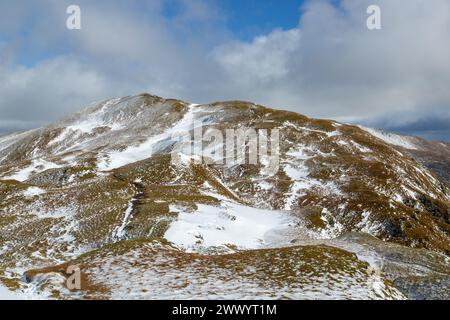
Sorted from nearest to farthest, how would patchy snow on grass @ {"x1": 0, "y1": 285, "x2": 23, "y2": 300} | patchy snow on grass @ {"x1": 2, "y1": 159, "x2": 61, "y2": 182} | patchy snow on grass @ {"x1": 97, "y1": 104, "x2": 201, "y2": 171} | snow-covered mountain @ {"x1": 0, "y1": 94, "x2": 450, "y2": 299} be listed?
patchy snow on grass @ {"x1": 0, "y1": 285, "x2": 23, "y2": 300} → snow-covered mountain @ {"x1": 0, "y1": 94, "x2": 450, "y2": 299} → patchy snow on grass @ {"x1": 2, "y1": 159, "x2": 61, "y2": 182} → patchy snow on grass @ {"x1": 97, "y1": 104, "x2": 201, "y2": 171}

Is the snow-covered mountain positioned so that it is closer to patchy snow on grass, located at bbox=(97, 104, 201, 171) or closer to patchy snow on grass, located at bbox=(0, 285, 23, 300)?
patchy snow on grass, located at bbox=(0, 285, 23, 300)

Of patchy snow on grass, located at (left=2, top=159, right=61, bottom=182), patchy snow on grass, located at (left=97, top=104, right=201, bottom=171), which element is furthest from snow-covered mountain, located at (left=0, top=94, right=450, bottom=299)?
patchy snow on grass, located at (left=97, top=104, right=201, bottom=171)

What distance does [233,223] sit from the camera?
48.6 meters

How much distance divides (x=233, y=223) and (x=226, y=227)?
2.47 m

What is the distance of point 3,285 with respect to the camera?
22.6 meters

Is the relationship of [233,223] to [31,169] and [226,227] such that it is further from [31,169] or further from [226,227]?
[31,169]

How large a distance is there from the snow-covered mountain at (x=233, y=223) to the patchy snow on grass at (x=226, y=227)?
23 cm

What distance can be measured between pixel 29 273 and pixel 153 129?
12631cm

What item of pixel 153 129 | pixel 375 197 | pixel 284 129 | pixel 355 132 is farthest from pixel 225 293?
pixel 153 129

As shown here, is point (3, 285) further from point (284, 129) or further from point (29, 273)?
point (284, 129)

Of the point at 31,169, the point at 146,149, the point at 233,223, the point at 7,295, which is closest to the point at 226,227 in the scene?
the point at 233,223

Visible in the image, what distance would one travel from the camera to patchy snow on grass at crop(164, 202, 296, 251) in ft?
130

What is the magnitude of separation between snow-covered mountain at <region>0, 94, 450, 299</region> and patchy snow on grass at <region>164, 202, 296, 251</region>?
0.23 m

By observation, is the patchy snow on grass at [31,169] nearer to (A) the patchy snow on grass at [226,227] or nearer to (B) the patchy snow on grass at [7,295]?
(A) the patchy snow on grass at [226,227]
